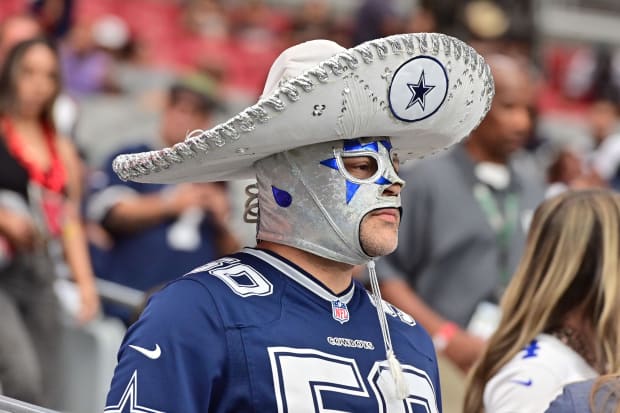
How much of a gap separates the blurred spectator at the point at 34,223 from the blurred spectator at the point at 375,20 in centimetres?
648

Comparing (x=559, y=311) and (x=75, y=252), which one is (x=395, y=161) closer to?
(x=559, y=311)

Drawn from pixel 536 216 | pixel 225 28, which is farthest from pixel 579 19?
pixel 536 216

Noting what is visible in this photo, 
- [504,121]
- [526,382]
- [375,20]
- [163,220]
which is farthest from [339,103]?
[375,20]

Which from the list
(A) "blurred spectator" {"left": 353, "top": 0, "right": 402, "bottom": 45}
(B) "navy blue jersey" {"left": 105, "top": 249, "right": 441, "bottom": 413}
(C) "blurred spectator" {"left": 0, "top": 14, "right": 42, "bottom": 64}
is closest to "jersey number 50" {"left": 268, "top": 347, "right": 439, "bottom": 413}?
(B) "navy blue jersey" {"left": 105, "top": 249, "right": 441, "bottom": 413}

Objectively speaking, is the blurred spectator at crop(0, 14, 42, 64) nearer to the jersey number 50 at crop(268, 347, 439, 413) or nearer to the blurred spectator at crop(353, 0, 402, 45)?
the jersey number 50 at crop(268, 347, 439, 413)

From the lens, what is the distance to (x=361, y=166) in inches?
99.9

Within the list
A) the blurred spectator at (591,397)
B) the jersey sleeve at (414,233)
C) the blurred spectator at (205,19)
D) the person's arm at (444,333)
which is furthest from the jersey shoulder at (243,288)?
the blurred spectator at (205,19)

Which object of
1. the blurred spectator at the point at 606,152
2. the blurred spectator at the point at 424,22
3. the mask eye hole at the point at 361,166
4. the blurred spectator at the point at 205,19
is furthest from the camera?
the blurred spectator at the point at 205,19

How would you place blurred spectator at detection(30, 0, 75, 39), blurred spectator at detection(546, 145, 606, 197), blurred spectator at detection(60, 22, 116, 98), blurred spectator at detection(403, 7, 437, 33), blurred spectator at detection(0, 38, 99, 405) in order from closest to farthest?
1. blurred spectator at detection(0, 38, 99, 405)
2. blurred spectator at detection(30, 0, 75, 39)
3. blurred spectator at detection(546, 145, 606, 197)
4. blurred spectator at detection(60, 22, 116, 98)
5. blurred spectator at detection(403, 7, 437, 33)

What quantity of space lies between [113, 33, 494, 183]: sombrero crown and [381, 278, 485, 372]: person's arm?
1876mm

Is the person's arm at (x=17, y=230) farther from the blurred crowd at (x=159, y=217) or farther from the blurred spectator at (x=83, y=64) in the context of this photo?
the blurred spectator at (x=83, y=64)

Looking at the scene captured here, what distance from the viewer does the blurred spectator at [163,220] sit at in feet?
17.6

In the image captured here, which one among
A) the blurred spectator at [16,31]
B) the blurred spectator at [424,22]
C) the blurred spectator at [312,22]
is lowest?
the blurred spectator at [16,31]

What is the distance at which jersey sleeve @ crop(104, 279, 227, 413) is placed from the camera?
2262mm
